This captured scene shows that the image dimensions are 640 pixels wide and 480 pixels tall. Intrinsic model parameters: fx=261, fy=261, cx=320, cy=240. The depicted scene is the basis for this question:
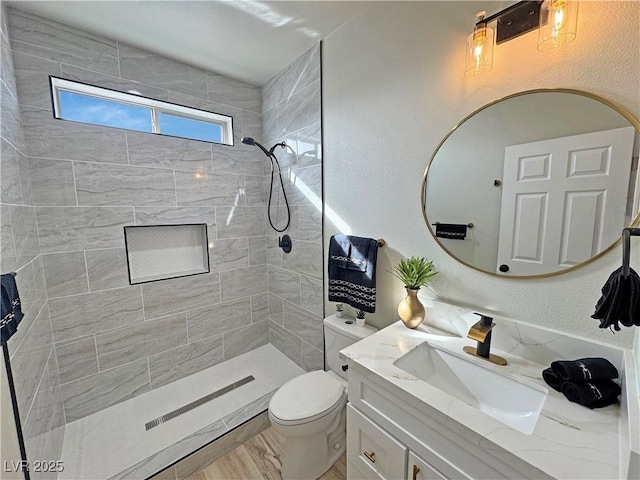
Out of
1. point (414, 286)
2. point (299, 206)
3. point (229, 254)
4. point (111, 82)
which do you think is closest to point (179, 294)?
point (229, 254)

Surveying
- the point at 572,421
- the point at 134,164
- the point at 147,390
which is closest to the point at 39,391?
the point at 147,390

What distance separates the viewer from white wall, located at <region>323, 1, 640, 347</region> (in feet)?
2.85

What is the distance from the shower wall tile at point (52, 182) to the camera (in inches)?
61.4

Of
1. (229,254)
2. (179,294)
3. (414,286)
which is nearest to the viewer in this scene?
(414,286)

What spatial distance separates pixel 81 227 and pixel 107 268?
1.03 ft

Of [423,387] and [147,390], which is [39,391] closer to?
[147,390]

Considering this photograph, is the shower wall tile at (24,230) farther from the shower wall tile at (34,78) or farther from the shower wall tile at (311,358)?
the shower wall tile at (311,358)

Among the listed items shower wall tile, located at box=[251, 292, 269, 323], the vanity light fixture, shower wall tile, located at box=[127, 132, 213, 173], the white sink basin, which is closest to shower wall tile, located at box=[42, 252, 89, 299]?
shower wall tile, located at box=[127, 132, 213, 173]

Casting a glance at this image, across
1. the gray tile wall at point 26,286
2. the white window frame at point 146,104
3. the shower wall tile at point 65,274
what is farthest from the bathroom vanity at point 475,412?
the white window frame at point 146,104

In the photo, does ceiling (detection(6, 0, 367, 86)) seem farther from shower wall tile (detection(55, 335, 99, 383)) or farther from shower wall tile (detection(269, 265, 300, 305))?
shower wall tile (detection(55, 335, 99, 383))

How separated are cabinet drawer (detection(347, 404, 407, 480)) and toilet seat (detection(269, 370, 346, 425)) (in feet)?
0.92

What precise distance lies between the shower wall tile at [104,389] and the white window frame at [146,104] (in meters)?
1.75

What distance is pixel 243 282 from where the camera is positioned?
8.13 ft

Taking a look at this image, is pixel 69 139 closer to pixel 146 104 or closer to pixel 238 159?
pixel 146 104
